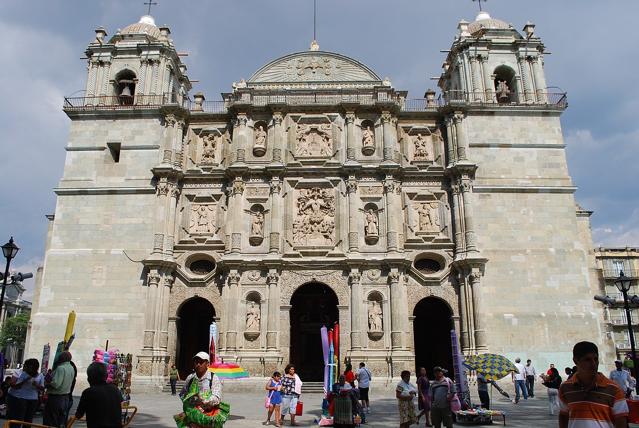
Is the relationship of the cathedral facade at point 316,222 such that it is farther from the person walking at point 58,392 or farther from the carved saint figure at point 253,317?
the person walking at point 58,392

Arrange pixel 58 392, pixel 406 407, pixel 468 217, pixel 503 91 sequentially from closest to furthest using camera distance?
1. pixel 58 392
2. pixel 406 407
3. pixel 468 217
4. pixel 503 91

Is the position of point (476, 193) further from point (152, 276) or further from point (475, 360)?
point (152, 276)

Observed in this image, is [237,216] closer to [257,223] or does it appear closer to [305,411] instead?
[257,223]

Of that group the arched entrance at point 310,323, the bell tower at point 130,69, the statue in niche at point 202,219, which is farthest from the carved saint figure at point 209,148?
the arched entrance at point 310,323

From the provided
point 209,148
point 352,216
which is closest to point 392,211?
point 352,216

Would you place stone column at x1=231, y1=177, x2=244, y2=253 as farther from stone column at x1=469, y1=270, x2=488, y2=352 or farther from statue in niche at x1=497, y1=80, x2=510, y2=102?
statue in niche at x1=497, y1=80, x2=510, y2=102

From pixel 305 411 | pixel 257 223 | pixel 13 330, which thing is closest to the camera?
pixel 305 411

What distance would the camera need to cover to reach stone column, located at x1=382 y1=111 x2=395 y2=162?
2739 centimetres

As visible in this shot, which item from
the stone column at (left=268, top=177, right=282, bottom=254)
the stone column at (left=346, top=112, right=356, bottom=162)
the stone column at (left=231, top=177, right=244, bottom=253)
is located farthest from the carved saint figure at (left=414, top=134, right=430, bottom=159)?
the stone column at (left=231, top=177, right=244, bottom=253)

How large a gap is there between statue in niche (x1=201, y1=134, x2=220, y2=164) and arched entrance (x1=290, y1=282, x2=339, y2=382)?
8767mm

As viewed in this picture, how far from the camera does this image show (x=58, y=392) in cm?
879

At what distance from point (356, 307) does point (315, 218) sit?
5130 millimetres

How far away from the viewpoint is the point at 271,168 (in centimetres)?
2700

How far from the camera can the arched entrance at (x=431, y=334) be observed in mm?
28328
